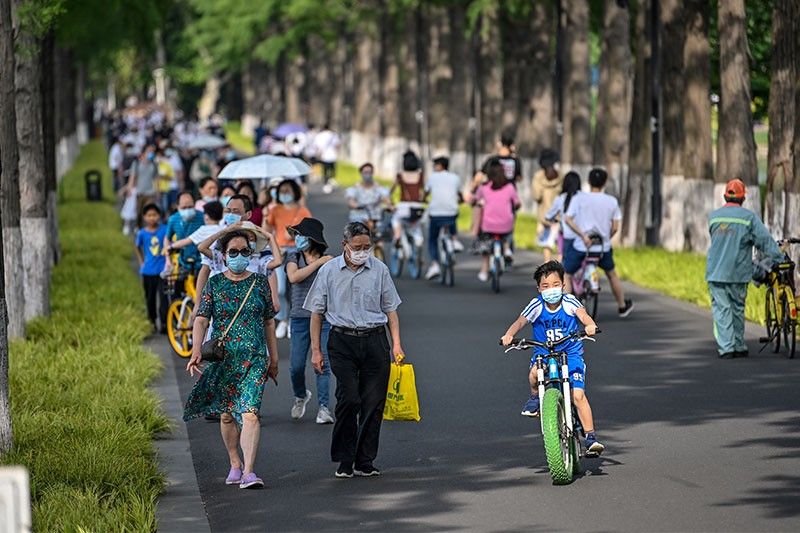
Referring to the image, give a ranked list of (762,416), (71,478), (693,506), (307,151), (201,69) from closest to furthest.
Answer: (693,506)
(71,478)
(762,416)
(307,151)
(201,69)

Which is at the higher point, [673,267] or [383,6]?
[383,6]

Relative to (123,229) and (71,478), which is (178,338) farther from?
(123,229)

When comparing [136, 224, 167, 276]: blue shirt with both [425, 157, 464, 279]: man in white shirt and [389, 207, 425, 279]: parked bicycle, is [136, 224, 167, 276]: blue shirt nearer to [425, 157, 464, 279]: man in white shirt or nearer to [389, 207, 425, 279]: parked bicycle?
[425, 157, 464, 279]: man in white shirt

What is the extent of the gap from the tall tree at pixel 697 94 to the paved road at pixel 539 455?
11.2 m

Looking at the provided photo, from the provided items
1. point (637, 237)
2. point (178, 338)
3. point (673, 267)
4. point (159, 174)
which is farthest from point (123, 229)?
point (178, 338)

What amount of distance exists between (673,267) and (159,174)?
11.8 metres

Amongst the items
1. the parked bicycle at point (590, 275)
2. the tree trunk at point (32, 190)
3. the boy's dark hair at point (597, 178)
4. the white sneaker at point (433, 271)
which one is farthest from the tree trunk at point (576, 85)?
the tree trunk at point (32, 190)

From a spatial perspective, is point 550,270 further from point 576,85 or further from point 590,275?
point 576,85

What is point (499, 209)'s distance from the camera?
25750 millimetres

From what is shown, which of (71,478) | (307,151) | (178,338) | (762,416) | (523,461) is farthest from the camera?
(307,151)

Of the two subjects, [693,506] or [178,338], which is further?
[178,338]

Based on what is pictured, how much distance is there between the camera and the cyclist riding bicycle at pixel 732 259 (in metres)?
17.6

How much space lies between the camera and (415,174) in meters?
27.6

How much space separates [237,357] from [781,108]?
15.0m
